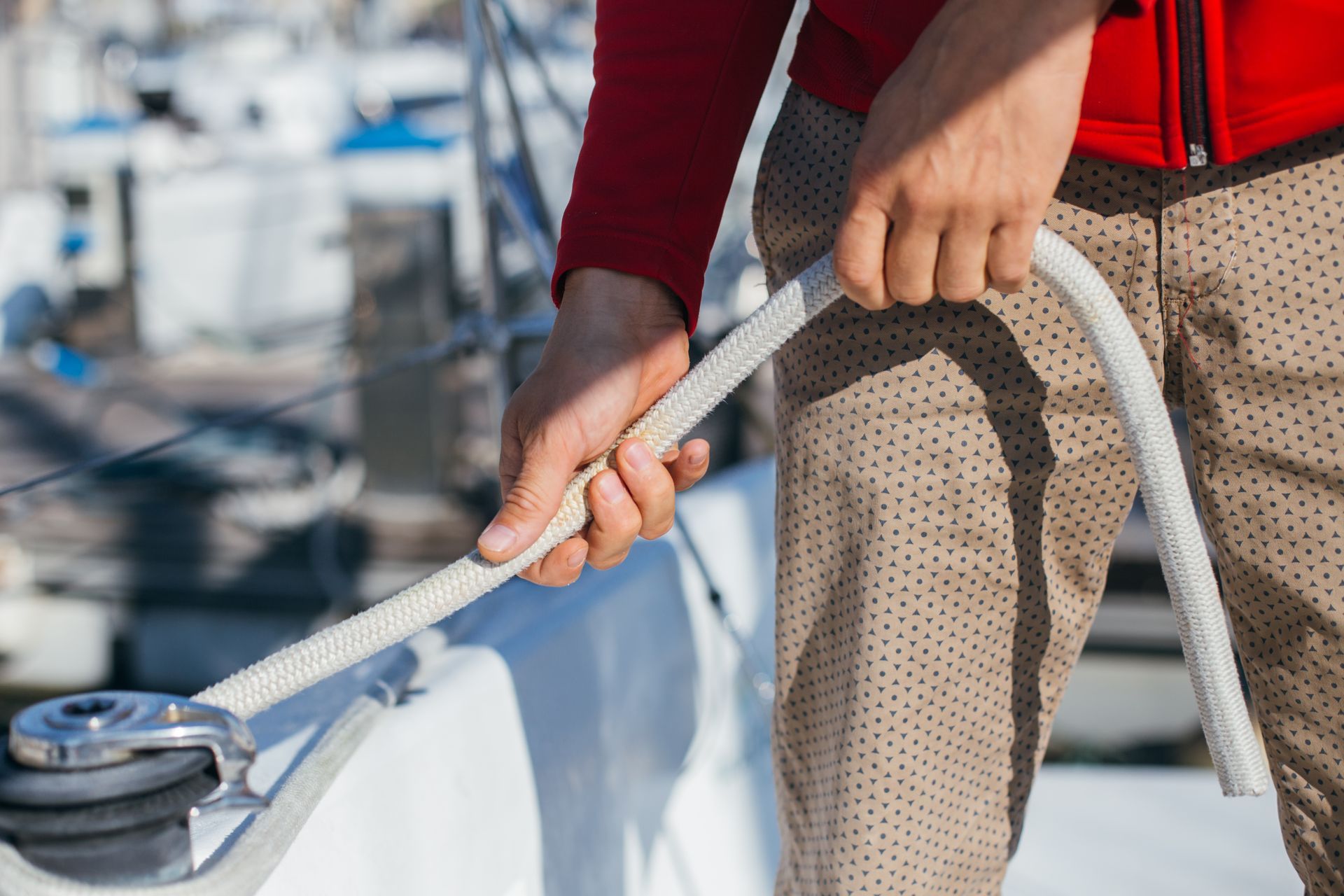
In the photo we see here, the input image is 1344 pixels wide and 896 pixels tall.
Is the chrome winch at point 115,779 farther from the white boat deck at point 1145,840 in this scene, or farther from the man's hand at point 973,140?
the white boat deck at point 1145,840

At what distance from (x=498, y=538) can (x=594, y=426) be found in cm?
10

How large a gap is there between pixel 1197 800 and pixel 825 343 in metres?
1.26

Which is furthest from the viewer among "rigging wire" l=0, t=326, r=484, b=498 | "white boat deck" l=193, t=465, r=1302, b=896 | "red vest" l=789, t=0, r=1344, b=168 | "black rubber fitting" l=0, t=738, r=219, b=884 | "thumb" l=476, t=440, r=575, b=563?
"rigging wire" l=0, t=326, r=484, b=498

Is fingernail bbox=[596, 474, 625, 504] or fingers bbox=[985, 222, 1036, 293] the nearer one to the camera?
fingers bbox=[985, 222, 1036, 293]

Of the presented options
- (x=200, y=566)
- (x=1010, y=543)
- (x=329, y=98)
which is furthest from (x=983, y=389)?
(x=329, y=98)

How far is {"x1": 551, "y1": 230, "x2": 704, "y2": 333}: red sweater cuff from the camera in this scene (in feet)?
2.58

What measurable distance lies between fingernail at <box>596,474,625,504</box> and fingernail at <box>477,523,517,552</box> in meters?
0.06

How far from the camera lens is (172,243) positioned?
5.48 metres

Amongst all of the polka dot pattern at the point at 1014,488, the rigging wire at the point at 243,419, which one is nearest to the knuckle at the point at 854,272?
the polka dot pattern at the point at 1014,488

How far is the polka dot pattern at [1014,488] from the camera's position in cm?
70

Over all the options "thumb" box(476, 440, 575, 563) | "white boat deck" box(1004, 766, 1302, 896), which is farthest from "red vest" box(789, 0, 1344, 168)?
"white boat deck" box(1004, 766, 1302, 896)

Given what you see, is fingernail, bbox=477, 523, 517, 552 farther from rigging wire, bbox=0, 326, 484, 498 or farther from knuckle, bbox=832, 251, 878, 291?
rigging wire, bbox=0, 326, 484, 498

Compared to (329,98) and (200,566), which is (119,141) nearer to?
(329,98)

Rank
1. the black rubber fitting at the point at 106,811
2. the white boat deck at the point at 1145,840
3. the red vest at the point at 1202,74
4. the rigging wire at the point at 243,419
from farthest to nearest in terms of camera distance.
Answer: the white boat deck at the point at 1145,840 → the rigging wire at the point at 243,419 → the red vest at the point at 1202,74 → the black rubber fitting at the point at 106,811
